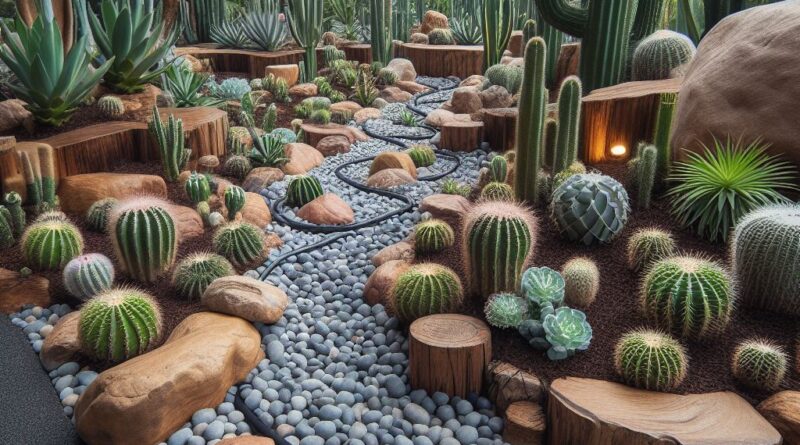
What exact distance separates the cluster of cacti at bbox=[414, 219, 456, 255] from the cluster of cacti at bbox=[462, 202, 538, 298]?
0.55 m

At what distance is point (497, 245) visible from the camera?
2826mm

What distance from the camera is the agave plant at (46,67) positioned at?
3.95 metres

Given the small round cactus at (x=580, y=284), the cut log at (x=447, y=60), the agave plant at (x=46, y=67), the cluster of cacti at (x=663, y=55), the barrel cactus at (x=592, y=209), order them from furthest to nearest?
the cut log at (x=447, y=60) < the cluster of cacti at (x=663, y=55) < the agave plant at (x=46, y=67) < the barrel cactus at (x=592, y=209) < the small round cactus at (x=580, y=284)

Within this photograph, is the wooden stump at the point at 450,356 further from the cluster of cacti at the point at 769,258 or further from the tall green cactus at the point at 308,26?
the tall green cactus at the point at 308,26

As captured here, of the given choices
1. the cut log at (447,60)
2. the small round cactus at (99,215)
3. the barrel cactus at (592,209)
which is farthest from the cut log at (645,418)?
the cut log at (447,60)

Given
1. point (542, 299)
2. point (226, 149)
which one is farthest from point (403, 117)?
point (542, 299)

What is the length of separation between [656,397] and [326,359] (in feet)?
4.73

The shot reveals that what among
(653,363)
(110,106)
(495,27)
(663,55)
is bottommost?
(653,363)

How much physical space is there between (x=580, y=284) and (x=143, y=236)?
2.13 meters

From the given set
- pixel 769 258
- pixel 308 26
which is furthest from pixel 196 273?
pixel 308 26

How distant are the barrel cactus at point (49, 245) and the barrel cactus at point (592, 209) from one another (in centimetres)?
259

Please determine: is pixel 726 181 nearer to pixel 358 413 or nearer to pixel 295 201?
pixel 358 413

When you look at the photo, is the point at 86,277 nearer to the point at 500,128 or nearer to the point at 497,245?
the point at 497,245

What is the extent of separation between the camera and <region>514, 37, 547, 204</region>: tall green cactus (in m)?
3.46
